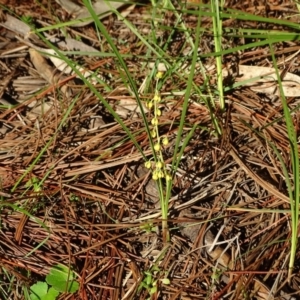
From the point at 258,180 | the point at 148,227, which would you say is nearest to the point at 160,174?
the point at 148,227

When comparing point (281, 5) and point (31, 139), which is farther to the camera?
point (281, 5)

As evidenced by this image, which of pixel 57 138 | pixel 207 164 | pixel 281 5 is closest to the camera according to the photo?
pixel 207 164

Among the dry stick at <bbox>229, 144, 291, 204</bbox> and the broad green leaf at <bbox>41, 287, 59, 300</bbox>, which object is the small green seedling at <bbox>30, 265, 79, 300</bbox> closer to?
the broad green leaf at <bbox>41, 287, 59, 300</bbox>

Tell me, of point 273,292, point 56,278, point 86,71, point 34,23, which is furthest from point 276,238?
point 34,23

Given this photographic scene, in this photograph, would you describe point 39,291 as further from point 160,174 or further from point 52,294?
point 160,174

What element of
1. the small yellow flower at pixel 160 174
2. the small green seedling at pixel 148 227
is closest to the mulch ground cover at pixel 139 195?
the small green seedling at pixel 148 227

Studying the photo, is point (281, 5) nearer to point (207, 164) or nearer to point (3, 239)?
point (207, 164)

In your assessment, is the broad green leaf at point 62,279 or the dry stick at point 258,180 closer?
the broad green leaf at point 62,279

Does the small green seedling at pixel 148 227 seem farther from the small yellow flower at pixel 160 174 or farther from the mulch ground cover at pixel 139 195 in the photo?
the small yellow flower at pixel 160 174

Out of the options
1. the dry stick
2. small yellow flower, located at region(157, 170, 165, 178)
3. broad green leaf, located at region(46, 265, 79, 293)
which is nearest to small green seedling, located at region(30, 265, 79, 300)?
broad green leaf, located at region(46, 265, 79, 293)
